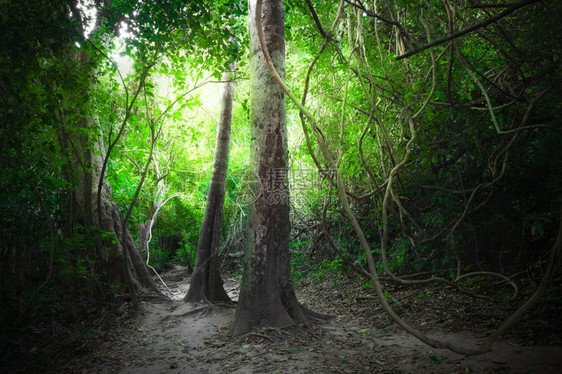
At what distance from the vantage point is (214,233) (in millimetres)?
5801

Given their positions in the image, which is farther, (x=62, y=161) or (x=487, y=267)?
(x=487, y=267)

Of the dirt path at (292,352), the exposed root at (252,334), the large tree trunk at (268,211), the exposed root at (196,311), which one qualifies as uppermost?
the large tree trunk at (268,211)

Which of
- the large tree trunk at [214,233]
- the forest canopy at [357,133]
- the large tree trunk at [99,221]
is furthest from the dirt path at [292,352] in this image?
the large tree trunk at [99,221]

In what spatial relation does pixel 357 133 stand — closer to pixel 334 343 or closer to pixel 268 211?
pixel 268 211

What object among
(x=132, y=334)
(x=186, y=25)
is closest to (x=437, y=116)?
(x=186, y=25)

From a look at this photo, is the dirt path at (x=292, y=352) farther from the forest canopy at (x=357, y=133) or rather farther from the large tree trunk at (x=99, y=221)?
the large tree trunk at (x=99, y=221)

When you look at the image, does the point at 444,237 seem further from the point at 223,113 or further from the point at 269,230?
the point at 223,113

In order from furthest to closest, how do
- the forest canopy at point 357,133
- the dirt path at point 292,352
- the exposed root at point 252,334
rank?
the exposed root at point 252,334 < the forest canopy at point 357,133 < the dirt path at point 292,352

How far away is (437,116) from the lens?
4.38m

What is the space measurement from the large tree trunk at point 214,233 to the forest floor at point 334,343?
0.50m

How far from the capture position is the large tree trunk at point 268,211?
12.0ft

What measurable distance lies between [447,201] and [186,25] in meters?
3.96

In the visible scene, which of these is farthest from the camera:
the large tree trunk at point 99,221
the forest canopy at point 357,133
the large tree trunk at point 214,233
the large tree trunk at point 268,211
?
the large tree trunk at point 214,233

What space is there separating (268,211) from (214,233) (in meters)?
2.30
